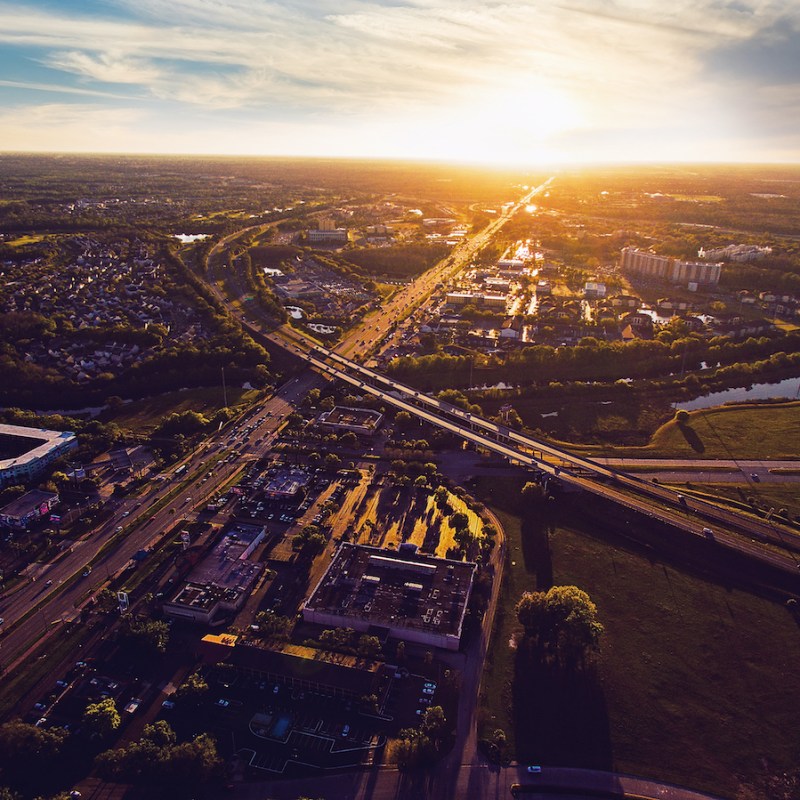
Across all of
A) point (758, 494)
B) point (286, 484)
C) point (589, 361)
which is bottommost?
point (758, 494)

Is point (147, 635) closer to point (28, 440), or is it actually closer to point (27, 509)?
point (27, 509)

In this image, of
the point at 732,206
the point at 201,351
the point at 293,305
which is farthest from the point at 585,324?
the point at 732,206

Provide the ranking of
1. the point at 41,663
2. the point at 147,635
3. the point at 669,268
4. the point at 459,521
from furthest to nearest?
1. the point at 669,268
2. the point at 459,521
3. the point at 147,635
4. the point at 41,663

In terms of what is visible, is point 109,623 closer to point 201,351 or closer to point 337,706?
point 337,706

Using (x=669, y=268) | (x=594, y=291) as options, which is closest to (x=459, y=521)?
(x=594, y=291)

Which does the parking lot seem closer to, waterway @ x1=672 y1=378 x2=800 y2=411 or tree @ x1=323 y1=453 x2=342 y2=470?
tree @ x1=323 y1=453 x2=342 y2=470

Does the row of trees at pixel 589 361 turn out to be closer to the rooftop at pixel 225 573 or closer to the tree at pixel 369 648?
the rooftop at pixel 225 573

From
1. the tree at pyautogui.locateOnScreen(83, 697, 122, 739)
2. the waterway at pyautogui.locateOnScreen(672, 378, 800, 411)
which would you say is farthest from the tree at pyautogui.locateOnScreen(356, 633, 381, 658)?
the waterway at pyautogui.locateOnScreen(672, 378, 800, 411)
